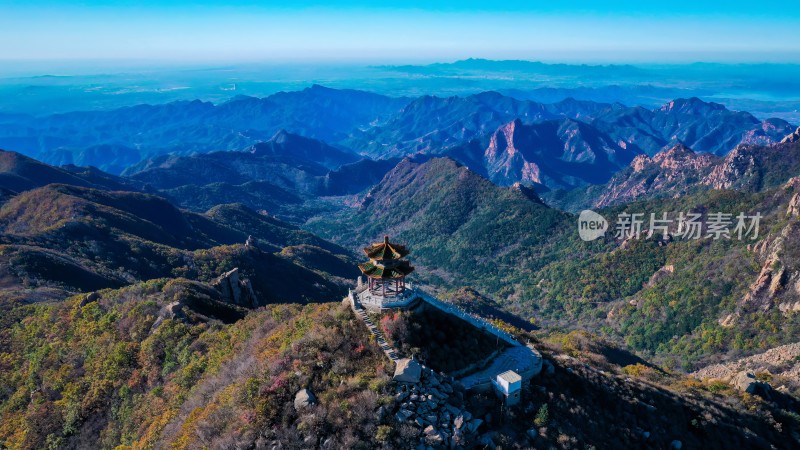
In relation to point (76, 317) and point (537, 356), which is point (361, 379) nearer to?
point (537, 356)

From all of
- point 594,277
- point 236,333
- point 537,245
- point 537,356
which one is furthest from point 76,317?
point 537,245

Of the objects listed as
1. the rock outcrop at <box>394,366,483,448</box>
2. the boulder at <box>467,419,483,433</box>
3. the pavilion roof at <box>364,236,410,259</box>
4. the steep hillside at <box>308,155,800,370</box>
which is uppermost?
the pavilion roof at <box>364,236,410,259</box>

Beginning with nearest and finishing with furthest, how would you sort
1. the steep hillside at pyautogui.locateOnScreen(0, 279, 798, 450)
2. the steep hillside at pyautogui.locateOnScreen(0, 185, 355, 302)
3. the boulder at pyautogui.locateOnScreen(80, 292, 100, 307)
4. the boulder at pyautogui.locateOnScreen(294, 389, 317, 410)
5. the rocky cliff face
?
the steep hillside at pyautogui.locateOnScreen(0, 279, 798, 450) < the boulder at pyautogui.locateOnScreen(294, 389, 317, 410) < the boulder at pyautogui.locateOnScreen(80, 292, 100, 307) < the steep hillside at pyautogui.locateOnScreen(0, 185, 355, 302) < the rocky cliff face

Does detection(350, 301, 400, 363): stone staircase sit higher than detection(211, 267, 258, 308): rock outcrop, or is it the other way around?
detection(350, 301, 400, 363): stone staircase

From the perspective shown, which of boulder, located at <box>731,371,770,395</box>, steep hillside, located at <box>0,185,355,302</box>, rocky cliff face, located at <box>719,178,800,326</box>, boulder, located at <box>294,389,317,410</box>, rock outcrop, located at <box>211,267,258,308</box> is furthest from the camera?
rocky cliff face, located at <box>719,178,800,326</box>

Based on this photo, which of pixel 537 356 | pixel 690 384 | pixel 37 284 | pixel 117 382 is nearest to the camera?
pixel 537 356

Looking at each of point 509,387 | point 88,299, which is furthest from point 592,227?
point 88,299
